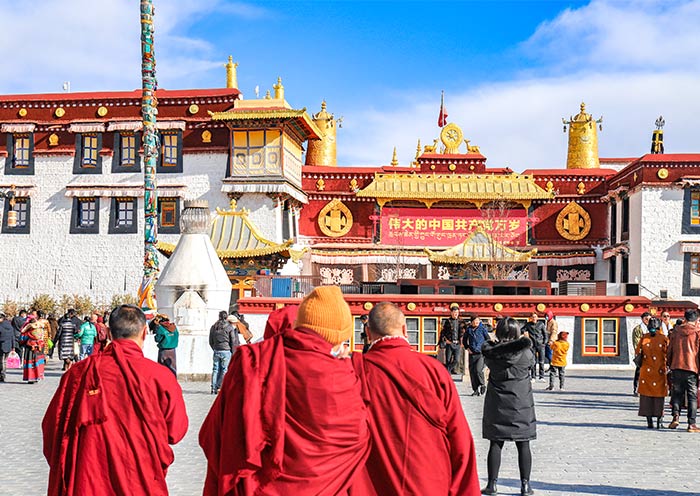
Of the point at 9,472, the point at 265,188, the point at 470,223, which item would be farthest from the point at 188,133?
the point at 9,472

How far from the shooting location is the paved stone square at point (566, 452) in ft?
27.1

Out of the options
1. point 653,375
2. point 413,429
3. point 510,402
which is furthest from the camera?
point 653,375

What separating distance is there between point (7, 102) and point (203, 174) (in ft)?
30.1

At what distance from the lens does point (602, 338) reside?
2492cm

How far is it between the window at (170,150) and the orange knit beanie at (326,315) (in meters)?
33.5

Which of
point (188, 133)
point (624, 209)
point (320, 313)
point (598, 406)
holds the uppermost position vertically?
point (188, 133)

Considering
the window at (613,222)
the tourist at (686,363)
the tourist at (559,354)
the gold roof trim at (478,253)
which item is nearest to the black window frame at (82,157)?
the gold roof trim at (478,253)

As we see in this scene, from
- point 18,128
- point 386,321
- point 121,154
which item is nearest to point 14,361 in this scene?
point 121,154

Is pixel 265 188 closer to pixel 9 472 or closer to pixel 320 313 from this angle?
pixel 9 472

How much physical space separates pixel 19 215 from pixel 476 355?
26.8m

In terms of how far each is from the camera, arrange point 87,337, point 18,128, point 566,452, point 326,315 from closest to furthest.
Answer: point 326,315 → point 566,452 → point 87,337 → point 18,128

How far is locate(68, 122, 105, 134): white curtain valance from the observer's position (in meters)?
37.2

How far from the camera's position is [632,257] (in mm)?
36156

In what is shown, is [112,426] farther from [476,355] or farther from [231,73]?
[231,73]
